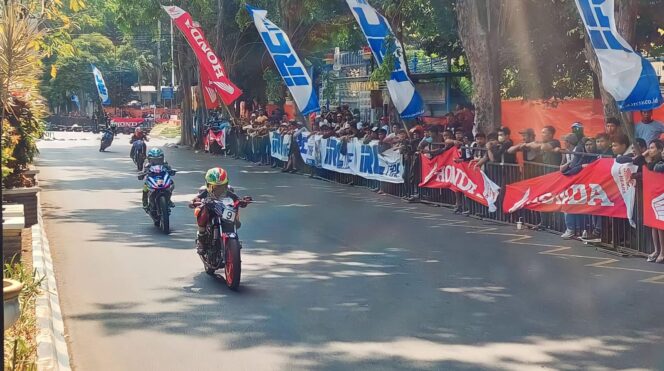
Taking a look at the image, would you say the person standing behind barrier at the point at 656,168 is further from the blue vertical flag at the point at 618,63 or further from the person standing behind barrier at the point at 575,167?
the person standing behind barrier at the point at 575,167

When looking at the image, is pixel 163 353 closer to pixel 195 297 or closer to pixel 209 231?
pixel 195 297

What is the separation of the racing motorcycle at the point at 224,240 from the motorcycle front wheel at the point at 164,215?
144 inches

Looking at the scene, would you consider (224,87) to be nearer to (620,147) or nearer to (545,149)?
(545,149)

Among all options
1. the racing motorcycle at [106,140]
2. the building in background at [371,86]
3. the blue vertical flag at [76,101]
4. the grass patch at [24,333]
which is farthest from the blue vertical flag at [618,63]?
the blue vertical flag at [76,101]

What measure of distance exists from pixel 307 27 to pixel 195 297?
26.5m

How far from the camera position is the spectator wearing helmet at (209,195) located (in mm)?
10672

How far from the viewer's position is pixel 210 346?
7.66 meters

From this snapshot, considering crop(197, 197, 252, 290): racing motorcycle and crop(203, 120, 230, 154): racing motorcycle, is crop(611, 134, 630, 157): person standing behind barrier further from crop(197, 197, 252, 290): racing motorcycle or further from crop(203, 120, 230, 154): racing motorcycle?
crop(203, 120, 230, 154): racing motorcycle

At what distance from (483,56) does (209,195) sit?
10.2 m

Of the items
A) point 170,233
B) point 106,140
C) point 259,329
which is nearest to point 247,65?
point 106,140

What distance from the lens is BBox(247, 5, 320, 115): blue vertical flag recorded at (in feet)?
83.5

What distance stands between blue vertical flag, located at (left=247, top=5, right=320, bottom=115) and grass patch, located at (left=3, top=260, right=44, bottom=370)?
1612cm

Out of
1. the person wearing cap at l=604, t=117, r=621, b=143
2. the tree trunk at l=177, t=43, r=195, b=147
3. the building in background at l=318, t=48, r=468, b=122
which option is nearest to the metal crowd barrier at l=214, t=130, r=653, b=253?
the person wearing cap at l=604, t=117, r=621, b=143

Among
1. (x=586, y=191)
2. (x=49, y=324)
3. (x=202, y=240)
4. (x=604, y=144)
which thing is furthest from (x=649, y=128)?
(x=49, y=324)
